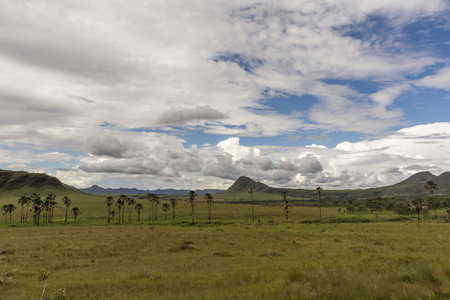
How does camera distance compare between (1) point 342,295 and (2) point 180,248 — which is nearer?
(1) point 342,295

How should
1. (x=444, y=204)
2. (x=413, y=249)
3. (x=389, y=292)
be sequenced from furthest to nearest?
(x=444, y=204)
(x=413, y=249)
(x=389, y=292)

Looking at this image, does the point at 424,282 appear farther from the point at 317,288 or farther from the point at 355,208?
the point at 355,208

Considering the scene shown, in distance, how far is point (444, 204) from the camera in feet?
472

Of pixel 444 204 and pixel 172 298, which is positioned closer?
pixel 172 298

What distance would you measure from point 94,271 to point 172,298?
11.7m

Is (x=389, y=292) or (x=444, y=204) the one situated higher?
(x=389, y=292)

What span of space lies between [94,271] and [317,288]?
1638 centimetres

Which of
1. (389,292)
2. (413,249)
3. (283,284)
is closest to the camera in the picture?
(389,292)

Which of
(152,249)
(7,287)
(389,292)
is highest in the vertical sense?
(389,292)

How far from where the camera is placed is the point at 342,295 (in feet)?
29.7

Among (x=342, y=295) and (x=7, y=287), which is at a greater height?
(x=342, y=295)

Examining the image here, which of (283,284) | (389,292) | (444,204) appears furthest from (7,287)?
(444,204)

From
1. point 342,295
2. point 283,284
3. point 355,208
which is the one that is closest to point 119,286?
point 283,284

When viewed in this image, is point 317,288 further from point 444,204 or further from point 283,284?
point 444,204
